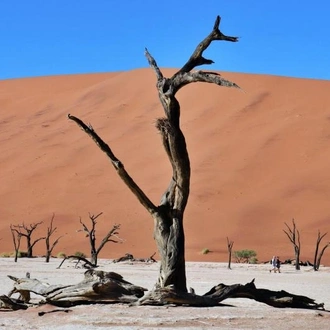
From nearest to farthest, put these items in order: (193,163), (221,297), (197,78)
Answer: (197,78) < (221,297) < (193,163)

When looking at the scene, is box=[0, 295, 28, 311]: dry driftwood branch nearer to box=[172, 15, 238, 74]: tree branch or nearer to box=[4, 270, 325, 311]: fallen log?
box=[4, 270, 325, 311]: fallen log

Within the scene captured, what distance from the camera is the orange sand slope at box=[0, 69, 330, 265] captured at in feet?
159

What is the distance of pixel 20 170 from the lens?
60688mm

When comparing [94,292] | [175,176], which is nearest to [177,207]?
[175,176]

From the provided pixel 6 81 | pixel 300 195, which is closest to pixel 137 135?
pixel 300 195

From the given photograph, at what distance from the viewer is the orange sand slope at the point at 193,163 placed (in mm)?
48406

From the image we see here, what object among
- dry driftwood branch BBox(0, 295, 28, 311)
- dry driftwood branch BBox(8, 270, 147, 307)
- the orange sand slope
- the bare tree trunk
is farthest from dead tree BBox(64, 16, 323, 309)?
the orange sand slope

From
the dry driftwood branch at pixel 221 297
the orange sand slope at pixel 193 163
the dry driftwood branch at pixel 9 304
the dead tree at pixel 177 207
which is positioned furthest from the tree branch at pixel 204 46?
the orange sand slope at pixel 193 163

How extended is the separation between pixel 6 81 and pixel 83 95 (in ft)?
67.1

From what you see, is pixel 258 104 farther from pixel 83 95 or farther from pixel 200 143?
pixel 83 95

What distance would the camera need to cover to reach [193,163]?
5950cm

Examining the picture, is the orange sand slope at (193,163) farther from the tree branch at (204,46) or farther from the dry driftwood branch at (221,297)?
the tree branch at (204,46)

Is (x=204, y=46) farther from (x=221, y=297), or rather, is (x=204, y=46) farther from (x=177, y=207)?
(x=221, y=297)

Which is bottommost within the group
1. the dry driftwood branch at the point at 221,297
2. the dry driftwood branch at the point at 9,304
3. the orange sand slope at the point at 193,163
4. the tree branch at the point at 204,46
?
the dry driftwood branch at the point at 9,304
